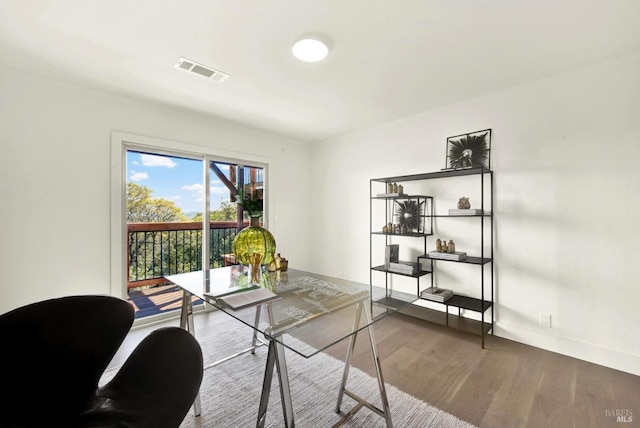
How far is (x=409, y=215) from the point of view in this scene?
3.29 meters

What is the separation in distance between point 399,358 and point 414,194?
182 centimetres

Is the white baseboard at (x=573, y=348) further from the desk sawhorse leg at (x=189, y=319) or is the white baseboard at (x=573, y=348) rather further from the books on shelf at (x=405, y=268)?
the desk sawhorse leg at (x=189, y=319)

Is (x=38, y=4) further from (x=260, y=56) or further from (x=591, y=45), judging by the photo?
(x=591, y=45)

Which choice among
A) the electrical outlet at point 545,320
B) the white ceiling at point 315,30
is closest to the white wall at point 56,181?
the white ceiling at point 315,30

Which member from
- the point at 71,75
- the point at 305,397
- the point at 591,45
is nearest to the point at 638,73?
the point at 591,45

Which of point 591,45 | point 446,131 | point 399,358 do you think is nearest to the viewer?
point 591,45

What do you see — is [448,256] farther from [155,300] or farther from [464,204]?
[155,300]

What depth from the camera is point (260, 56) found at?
81.7 inches

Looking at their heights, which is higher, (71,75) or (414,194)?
(71,75)

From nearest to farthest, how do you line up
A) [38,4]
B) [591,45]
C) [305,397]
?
[38,4], [305,397], [591,45]

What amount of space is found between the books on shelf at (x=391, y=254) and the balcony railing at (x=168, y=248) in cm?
202

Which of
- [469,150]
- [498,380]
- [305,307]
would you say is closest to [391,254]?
[469,150]

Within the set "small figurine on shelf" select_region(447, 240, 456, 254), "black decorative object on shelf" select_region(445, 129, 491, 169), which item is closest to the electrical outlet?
"small figurine on shelf" select_region(447, 240, 456, 254)

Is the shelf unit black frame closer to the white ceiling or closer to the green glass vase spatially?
the white ceiling
